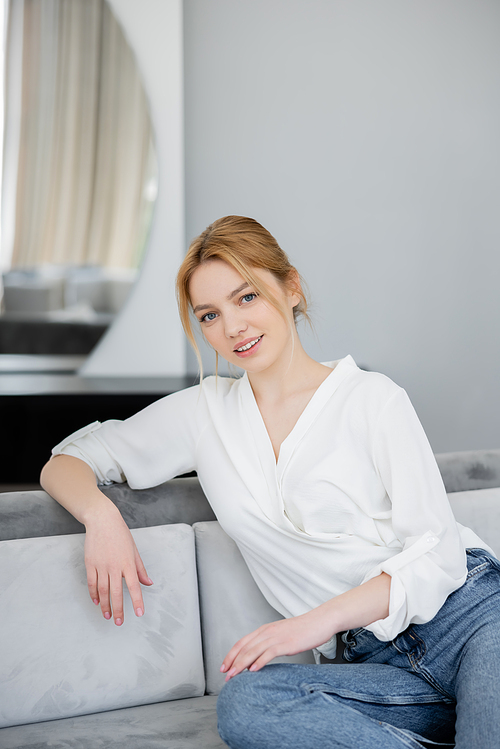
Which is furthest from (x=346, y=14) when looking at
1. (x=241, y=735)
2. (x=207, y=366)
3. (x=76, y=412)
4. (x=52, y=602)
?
(x=241, y=735)

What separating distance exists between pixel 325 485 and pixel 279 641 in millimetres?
300

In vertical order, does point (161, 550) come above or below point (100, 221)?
below

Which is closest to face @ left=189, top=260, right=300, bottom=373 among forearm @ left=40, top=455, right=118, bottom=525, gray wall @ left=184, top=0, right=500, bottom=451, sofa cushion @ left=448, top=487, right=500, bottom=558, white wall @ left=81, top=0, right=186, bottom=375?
forearm @ left=40, top=455, right=118, bottom=525

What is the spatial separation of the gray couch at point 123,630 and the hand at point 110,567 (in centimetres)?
12

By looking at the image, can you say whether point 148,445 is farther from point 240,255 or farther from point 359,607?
point 359,607

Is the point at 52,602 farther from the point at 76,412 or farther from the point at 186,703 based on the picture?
the point at 76,412

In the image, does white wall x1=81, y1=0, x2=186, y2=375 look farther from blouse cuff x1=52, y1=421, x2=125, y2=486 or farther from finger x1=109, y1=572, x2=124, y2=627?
finger x1=109, y1=572, x2=124, y2=627

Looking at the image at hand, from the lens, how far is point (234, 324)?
1.17 meters

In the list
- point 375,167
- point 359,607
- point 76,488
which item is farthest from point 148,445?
point 375,167

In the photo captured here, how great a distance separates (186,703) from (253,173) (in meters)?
1.92

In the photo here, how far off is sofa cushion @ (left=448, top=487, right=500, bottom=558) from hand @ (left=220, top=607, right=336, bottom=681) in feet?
2.13

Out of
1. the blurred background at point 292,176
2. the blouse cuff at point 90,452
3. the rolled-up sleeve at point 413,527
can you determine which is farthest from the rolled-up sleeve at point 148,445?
the blurred background at point 292,176

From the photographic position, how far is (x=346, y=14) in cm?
260

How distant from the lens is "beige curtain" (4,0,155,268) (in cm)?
224
